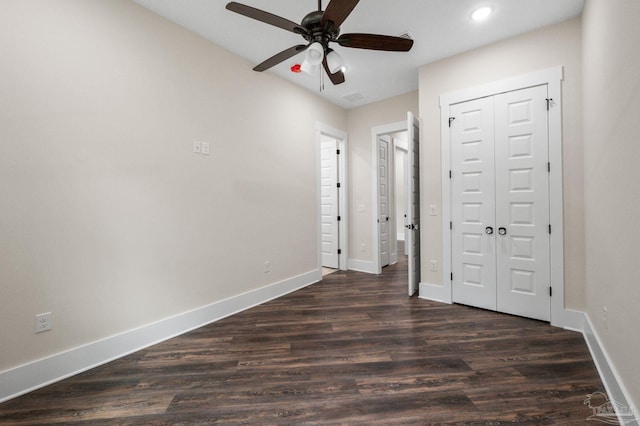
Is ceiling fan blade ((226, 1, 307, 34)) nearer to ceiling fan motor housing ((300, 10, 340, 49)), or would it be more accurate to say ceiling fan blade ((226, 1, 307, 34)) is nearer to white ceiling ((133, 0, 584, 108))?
ceiling fan motor housing ((300, 10, 340, 49))

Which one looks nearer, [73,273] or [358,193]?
[73,273]

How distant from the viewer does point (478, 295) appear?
2996 mm

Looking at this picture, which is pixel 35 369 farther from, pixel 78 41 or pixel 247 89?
pixel 247 89

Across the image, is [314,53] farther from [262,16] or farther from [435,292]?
[435,292]

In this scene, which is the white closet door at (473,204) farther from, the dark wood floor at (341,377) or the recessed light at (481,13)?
the recessed light at (481,13)

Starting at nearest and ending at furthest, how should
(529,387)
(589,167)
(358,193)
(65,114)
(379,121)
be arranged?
(529,387)
(65,114)
(589,167)
(379,121)
(358,193)

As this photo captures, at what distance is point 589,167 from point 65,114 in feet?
13.6

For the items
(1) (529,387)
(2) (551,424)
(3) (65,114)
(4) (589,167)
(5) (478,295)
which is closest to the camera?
(2) (551,424)

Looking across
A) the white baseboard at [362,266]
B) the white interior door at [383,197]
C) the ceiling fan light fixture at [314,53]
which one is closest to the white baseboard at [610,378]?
the ceiling fan light fixture at [314,53]

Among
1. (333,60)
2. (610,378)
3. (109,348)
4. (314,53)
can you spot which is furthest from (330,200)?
(610,378)

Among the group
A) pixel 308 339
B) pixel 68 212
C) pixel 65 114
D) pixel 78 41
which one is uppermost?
pixel 78 41

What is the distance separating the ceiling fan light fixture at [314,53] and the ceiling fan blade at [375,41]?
0.56ft

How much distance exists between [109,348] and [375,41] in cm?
308

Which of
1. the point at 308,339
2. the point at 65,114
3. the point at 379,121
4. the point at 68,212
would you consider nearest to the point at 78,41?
the point at 65,114
